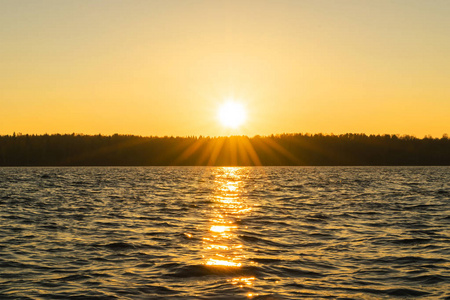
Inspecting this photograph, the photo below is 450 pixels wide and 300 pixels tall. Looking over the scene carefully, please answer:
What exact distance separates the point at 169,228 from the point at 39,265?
371 inches

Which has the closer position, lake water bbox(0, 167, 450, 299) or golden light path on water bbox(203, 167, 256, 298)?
lake water bbox(0, 167, 450, 299)

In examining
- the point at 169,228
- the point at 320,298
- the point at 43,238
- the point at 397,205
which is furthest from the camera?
the point at 397,205

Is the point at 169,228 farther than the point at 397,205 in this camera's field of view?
No

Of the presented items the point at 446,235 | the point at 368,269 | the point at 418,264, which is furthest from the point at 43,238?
the point at 446,235

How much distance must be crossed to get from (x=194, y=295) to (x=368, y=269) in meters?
6.11

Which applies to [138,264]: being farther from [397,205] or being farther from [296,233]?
[397,205]

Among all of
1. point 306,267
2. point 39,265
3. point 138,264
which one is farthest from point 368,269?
point 39,265

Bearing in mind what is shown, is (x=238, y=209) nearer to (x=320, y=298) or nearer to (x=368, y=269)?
(x=368, y=269)

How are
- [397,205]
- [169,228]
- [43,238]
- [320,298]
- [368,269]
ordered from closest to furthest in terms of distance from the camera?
[320,298], [368,269], [43,238], [169,228], [397,205]

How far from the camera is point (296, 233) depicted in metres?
24.0

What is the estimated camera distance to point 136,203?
4053 cm

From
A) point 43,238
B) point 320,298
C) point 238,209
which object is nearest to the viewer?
point 320,298

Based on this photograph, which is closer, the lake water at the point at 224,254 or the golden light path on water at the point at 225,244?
the lake water at the point at 224,254

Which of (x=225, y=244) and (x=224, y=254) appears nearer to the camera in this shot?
(x=224, y=254)
